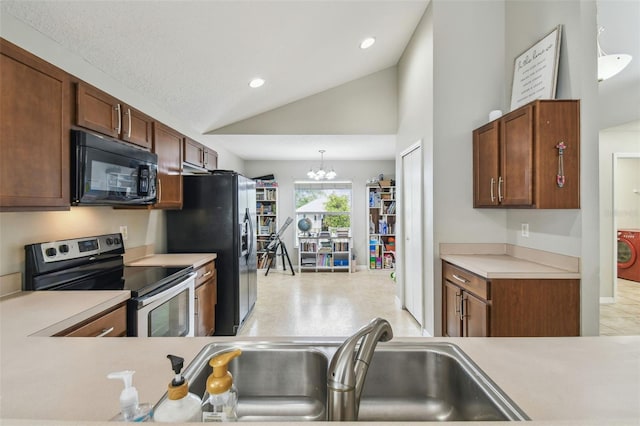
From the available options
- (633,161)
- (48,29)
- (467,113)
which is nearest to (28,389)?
(48,29)

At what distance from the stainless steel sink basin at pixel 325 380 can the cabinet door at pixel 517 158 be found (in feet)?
5.68

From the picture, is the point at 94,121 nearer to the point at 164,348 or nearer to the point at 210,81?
the point at 210,81

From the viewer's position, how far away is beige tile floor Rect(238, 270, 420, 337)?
3.44 metres

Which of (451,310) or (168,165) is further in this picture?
(168,165)

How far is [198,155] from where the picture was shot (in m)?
3.61

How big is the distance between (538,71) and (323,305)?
11.3ft

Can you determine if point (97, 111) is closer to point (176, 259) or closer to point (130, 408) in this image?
point (176, 259)

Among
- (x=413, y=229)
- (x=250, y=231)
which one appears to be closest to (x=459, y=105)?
(x=413, y=229)

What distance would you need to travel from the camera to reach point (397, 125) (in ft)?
14.2

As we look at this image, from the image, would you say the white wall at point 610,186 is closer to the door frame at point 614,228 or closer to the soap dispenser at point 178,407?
the door frame at point 614,228

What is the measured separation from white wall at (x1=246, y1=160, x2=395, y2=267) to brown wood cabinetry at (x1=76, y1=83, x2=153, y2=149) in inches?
169

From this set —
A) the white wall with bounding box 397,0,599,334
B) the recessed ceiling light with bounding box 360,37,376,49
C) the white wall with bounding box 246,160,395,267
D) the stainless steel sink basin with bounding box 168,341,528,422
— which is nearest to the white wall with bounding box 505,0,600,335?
the white wall with bounding box 397,0,599,334

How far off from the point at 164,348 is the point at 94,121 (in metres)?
1.60

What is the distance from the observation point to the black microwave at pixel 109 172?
5.61 ft
